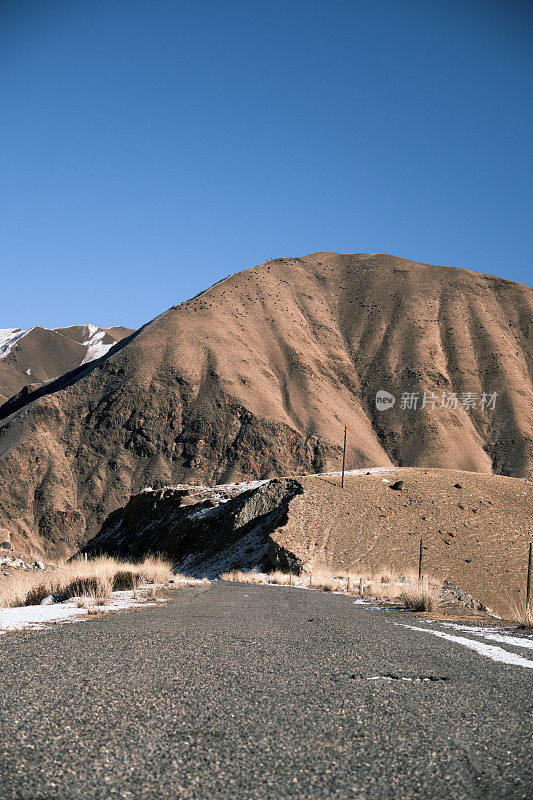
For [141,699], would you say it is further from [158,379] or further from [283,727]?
[158,379]

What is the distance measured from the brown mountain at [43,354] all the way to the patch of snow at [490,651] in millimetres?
147431

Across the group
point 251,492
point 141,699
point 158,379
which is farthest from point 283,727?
point 158,379

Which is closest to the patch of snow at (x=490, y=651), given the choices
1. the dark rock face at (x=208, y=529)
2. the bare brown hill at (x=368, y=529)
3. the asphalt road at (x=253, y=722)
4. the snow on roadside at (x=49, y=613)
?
the asphalt road at (x=253, y=722)

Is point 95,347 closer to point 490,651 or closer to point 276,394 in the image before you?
point 276,394

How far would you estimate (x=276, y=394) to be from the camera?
88250 millimetres

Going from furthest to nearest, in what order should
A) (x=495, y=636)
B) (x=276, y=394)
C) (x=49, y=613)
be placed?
(x=276, y=394)
(x=49, y=613)
(x=495, y=636)

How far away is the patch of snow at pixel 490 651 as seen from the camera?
5.93 m

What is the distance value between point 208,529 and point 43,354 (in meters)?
145

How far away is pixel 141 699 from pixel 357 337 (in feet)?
341

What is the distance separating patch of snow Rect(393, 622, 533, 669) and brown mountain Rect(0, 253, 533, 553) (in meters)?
64.9

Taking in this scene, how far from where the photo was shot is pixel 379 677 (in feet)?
15.8

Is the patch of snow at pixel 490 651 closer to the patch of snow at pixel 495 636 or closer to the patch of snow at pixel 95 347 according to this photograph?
the patch of snow at pixel 495 636

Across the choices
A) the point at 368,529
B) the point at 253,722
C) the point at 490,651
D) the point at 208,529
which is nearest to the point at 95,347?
the point at 208,529

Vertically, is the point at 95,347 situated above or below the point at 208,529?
above
